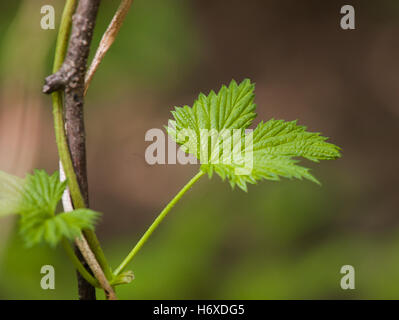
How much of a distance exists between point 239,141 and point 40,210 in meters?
0.31

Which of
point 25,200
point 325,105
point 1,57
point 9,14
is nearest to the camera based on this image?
point 25,200

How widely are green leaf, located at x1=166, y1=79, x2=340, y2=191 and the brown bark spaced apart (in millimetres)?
162

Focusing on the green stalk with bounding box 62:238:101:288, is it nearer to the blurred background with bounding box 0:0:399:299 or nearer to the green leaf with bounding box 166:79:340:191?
the green leaf with bounding box 166:79:340:191

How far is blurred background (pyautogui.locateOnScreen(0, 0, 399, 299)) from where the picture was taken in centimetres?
198

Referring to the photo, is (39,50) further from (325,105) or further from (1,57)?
(325,105)

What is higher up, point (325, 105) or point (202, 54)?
point (202, 54)

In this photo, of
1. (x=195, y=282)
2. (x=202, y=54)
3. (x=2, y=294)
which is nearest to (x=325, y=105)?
(x=202, y=54)

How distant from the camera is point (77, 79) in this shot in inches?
22.8

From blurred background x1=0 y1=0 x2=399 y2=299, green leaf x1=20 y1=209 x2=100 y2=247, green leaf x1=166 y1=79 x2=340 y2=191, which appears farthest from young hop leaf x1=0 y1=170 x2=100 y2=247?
blurred background x1=0 y1=0 x2=399 y2=299

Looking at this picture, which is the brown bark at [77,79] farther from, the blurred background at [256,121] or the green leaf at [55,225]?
the blurred background at [256,121]

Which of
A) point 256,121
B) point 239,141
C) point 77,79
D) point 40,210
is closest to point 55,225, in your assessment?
point 40,210

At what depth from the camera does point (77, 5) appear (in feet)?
1.92

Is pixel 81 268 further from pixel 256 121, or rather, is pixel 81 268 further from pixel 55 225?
pixel 256 121
